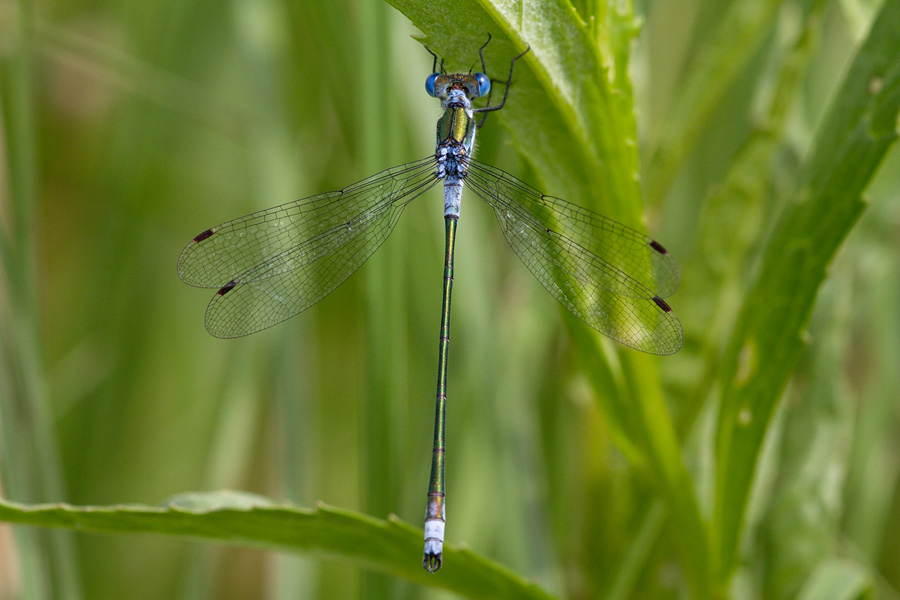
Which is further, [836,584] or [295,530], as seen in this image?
[836,584]

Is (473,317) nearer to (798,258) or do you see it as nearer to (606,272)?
(606,272)

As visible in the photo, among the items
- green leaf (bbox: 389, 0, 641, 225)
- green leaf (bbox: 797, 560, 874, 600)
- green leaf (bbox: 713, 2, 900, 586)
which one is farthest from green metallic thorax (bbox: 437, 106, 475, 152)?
green leaf (bbox: 797, 560, 874, 600)

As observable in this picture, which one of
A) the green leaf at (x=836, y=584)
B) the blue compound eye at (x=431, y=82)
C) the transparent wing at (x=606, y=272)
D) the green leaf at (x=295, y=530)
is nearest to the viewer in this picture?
the green leaf at (x=295, y=530)

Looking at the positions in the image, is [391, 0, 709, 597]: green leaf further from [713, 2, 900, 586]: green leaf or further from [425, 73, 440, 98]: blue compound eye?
[425, 73, 440, 98]: blue compound eye

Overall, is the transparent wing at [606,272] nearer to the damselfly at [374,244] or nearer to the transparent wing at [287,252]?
the damselfly at [374,244]

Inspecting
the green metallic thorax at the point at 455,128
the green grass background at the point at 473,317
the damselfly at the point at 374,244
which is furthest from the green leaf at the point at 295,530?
the green metallic thorax at the point at 455,128

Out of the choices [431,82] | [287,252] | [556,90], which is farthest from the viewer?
[287,252]

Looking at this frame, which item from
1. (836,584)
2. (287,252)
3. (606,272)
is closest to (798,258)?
(606,272)
